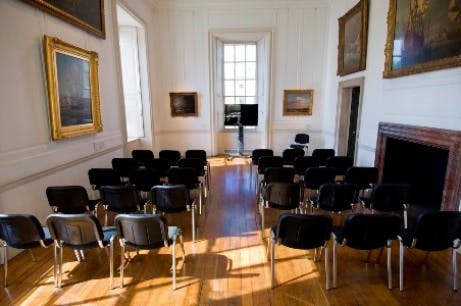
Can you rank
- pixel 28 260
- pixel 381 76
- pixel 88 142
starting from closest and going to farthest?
pixel 28 260 → pixel 88 142 → pixel 381 76

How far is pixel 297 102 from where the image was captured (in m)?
9.31

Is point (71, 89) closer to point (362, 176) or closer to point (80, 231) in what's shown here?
point (80, 231)

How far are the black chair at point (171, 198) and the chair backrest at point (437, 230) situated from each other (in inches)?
100

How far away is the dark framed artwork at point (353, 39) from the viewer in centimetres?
625

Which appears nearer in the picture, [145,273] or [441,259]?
[145,273]

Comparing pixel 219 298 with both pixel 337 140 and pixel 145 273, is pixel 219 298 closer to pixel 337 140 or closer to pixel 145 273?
pixel 145 273

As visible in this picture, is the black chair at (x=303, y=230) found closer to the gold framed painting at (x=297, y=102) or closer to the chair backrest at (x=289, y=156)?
the chair backrest at (x=289, y=156)

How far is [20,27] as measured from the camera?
355 centimetres

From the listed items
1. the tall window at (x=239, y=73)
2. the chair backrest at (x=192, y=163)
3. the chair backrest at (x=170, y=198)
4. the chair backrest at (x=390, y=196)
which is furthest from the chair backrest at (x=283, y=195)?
the tall window at (x=239, y=73)

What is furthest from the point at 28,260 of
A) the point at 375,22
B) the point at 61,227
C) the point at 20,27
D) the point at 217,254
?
the point at 375,22

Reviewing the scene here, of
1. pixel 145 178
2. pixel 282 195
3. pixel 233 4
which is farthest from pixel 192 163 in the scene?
pixel 233 4

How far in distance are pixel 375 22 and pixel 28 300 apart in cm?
745

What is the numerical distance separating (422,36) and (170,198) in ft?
15.2

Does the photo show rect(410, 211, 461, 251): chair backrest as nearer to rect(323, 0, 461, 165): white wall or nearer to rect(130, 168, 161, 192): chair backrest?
rect(323, 0, 461, 165): white wall
